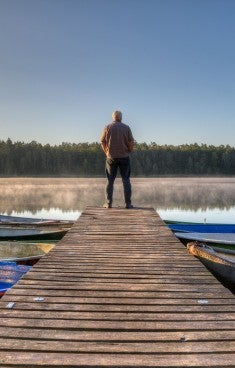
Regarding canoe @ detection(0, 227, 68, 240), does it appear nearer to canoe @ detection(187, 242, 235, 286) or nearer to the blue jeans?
the blue jeans

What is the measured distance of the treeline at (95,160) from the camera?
103 m

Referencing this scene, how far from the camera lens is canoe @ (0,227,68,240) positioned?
11680mm

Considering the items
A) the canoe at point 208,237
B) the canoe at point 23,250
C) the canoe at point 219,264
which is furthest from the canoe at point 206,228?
the canoe at point 219,264

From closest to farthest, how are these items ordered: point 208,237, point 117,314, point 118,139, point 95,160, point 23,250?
point 117,314, point 118,139, point 23,250, point 208,237, point 95,160

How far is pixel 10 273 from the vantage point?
6.46 m

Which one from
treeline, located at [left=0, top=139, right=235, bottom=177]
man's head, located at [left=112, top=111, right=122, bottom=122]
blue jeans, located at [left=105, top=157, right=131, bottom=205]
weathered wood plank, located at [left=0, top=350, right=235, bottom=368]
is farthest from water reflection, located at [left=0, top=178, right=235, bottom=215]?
treeline, located at [left=0, top=139, right=235, bottom=177]

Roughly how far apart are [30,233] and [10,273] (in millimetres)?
5661

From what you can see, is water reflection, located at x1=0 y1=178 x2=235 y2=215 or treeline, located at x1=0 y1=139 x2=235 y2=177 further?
treeline, located at x1=0 y1=139 x2=235 y2=177

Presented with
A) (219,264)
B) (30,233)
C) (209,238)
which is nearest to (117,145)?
(209,238)

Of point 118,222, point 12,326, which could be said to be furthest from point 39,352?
point 118,222

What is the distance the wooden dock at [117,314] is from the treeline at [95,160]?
96.8m

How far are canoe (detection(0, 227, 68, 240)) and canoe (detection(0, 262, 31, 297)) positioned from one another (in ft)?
15.0

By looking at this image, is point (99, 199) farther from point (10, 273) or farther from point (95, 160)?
point (95, 160)

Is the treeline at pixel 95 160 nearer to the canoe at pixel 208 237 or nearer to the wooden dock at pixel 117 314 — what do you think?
the canoe at pixel 208 237
